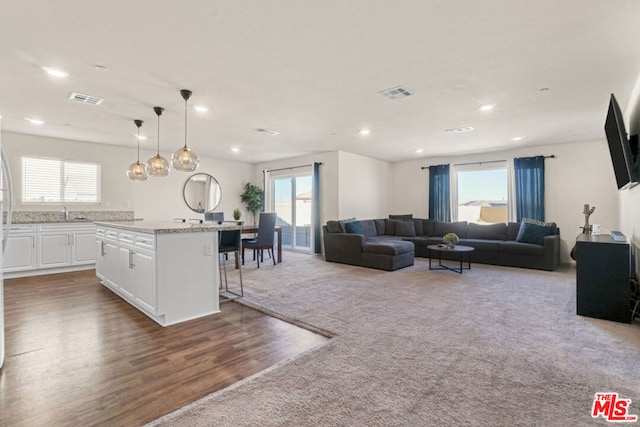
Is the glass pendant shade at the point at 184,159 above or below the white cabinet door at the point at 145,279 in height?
above

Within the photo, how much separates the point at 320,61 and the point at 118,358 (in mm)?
3006

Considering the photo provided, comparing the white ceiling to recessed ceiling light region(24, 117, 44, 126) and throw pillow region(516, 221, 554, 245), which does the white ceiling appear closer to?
recessed ceiling light region(24, 117, 44, 126)

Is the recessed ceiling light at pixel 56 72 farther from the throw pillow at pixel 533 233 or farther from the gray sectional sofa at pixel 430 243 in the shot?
the throw pillow at pixel 533 233

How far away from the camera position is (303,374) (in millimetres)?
A: 2135

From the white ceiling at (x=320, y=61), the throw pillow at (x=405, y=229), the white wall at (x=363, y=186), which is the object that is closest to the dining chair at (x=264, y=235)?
the white ceiling at (x=320, y=61)

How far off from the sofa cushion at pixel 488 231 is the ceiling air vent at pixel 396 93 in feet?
14.6

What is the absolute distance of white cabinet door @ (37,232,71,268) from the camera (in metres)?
5.34

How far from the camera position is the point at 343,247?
6.32 m

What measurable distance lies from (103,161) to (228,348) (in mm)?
5726

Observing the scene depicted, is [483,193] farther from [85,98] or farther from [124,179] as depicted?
[124,179]

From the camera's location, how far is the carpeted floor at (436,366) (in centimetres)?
172

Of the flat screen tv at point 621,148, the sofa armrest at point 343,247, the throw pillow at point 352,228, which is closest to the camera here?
the flat screen tv at point 621,148

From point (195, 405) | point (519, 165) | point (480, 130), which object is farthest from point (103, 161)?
point (519, 165)

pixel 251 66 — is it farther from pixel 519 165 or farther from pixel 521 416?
pixel 519 165
